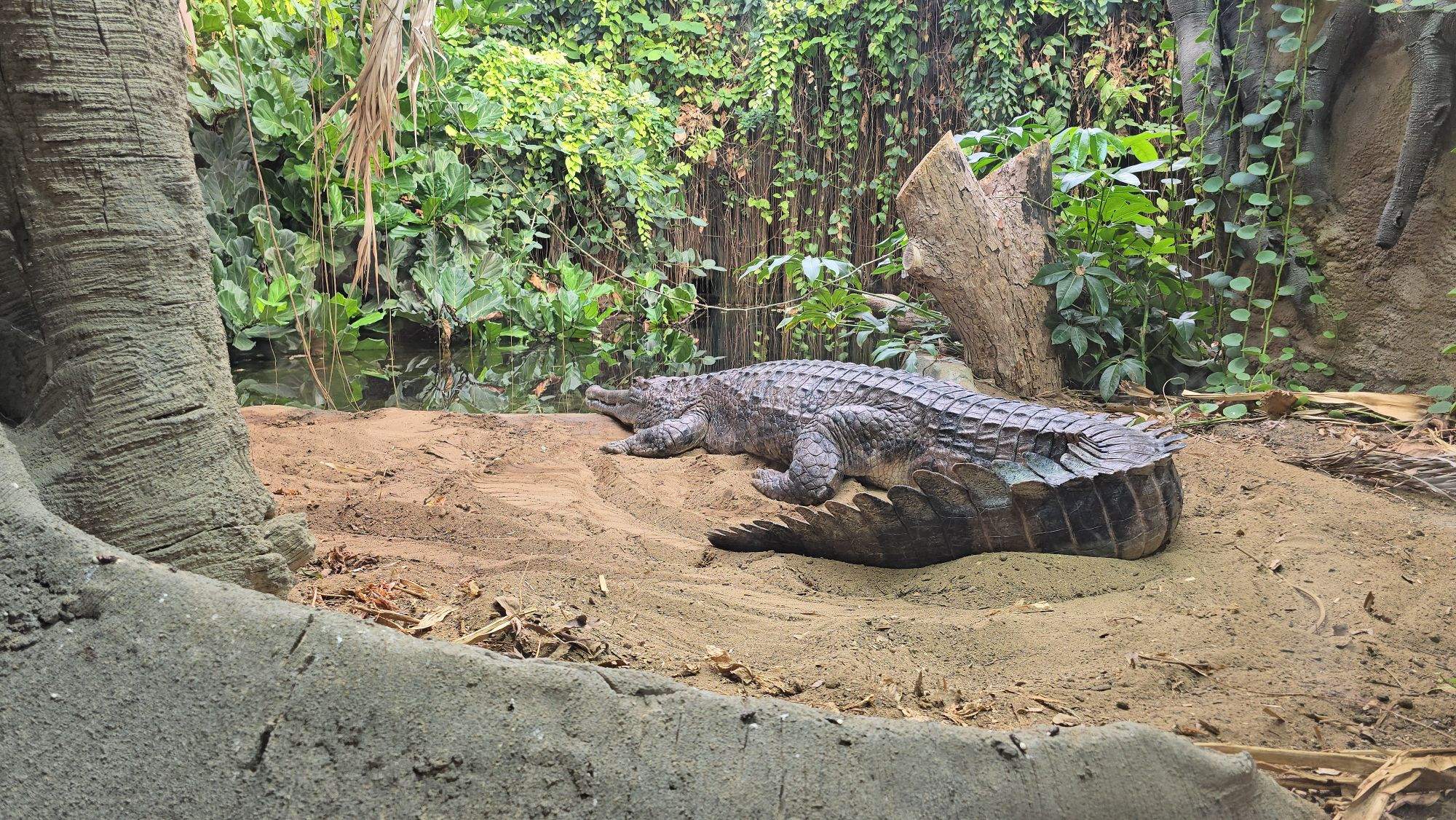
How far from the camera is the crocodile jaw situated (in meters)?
5.01

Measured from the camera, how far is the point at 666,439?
14.9 feet

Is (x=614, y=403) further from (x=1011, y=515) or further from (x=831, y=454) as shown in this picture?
(x=1011, y=515)

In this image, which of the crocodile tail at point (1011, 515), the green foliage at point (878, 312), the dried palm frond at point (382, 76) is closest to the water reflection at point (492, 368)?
the green foliage at point (878, 312)

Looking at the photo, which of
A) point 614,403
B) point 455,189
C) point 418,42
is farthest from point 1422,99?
point 455,189

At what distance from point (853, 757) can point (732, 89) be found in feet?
32.5

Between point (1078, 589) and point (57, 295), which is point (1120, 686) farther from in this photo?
point (57, 295)

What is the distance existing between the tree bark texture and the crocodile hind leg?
2534 mm

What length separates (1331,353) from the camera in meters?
3.91

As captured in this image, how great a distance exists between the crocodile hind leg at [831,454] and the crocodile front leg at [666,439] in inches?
27.6

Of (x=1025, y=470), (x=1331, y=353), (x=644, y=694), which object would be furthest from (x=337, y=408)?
(x=1331, y=353)

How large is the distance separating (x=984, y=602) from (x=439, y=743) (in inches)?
62.5

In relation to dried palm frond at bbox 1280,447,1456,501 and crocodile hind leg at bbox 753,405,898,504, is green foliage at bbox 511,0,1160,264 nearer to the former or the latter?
crocodile hind leg at bbox 753,405,898,504

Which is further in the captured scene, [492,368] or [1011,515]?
[492,368]

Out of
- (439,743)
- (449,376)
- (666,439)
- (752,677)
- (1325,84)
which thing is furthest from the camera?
(449,376)
